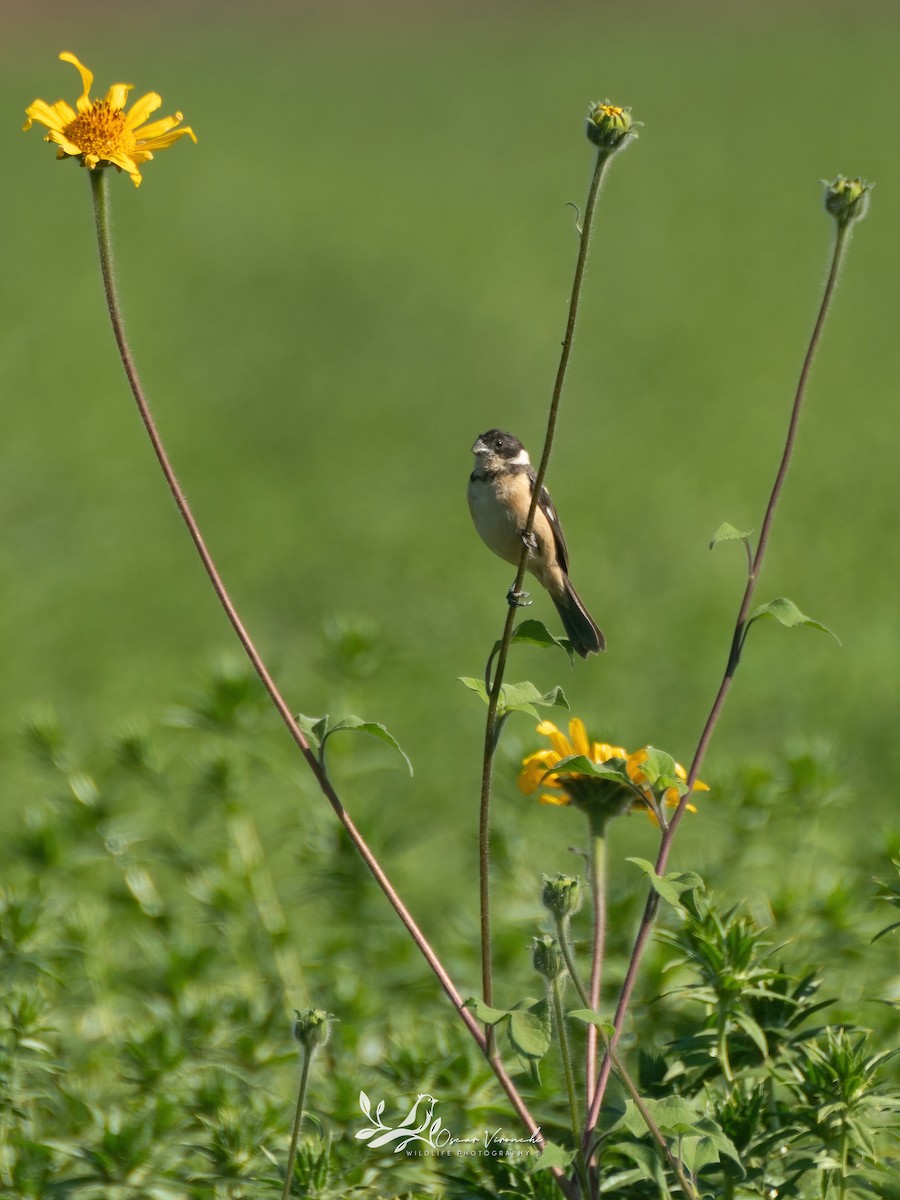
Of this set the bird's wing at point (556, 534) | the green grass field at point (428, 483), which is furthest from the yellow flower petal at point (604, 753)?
the bird's wing at point (556, 534)

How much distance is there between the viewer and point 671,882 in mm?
2459

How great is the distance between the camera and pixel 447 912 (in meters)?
4.89

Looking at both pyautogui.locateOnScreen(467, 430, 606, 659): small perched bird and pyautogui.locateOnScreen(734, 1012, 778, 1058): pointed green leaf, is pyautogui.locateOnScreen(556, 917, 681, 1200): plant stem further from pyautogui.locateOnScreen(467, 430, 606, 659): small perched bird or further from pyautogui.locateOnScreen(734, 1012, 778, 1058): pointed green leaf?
pyautogui.locateOnScreen(467, 430, 606, 659): small perched bird

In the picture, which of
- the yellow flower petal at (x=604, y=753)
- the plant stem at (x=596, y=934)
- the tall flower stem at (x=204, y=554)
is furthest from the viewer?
the yellow flower petal at (x=604, y=753)

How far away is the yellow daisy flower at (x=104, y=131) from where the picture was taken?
240 cm

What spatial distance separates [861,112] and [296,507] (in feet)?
45.6

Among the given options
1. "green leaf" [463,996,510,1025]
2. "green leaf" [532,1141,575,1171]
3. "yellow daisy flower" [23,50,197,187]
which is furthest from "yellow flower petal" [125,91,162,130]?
"green leaf" [532,1141,575,1171]

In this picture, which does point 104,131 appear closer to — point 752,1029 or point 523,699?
point 523,699

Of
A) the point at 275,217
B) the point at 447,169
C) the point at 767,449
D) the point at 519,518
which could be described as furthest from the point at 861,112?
the point at 519,518

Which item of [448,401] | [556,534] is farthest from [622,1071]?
[448,401]

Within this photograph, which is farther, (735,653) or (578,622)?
(578,622)

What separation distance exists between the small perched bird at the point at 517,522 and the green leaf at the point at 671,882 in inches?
40.8

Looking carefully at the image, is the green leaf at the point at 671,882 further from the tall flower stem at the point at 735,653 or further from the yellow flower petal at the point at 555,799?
the yellow flower petal at the point at 555,799

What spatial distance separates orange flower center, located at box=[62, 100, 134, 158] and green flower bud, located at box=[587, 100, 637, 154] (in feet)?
2.30
